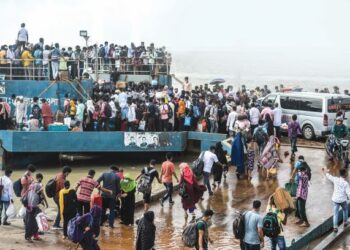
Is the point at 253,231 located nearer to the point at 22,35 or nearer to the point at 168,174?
the point at 168,174

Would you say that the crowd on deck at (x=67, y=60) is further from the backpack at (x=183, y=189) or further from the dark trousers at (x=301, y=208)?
the dark trousers at (x=301, y=208)

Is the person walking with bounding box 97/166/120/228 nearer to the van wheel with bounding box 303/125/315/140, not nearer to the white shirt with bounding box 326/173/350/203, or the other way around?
the white shirt with bounding box 326/173/350/203

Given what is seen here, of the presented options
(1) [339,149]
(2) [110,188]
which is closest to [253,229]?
(2) [110,188]

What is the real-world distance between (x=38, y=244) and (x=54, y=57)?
1271 centimetres

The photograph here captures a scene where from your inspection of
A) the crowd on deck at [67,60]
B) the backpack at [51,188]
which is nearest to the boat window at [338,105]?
the crowd on deck at [67,60]

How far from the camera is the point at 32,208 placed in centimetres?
1234

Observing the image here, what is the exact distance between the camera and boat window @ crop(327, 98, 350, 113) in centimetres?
2156

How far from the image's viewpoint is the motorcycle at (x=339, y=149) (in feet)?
60.8

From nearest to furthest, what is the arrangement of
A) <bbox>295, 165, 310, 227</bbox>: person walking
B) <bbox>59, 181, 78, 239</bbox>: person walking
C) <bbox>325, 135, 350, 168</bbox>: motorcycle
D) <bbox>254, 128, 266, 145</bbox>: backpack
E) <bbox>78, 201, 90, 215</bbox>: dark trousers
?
<bbox>59, 181, 78, 239</bbox>: person walking, <bbox>78, 201, 90, 215</bbox>: dark trousers, <bbox>295, 165, 310, 227</bbox>: person walking, <bbox>254, 128, 266, 145</bbox>: backpack, <bbox>325, 135, 350, 168</bbox>: motorcycle

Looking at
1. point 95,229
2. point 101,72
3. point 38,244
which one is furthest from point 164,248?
point 101,72

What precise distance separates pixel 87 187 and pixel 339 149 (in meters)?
8.94

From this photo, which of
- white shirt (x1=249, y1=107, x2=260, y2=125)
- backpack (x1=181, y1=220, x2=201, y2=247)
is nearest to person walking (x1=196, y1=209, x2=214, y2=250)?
backpack (x1=181, y1=220, x2=201, y2=247)

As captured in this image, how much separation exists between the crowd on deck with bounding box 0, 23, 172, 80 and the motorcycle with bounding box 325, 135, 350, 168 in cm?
972

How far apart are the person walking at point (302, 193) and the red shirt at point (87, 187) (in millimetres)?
3953
